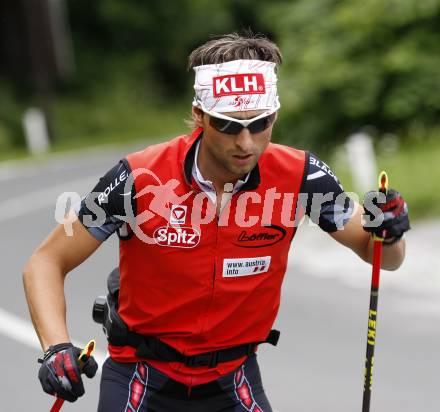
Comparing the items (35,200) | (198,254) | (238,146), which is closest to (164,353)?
(198,254)

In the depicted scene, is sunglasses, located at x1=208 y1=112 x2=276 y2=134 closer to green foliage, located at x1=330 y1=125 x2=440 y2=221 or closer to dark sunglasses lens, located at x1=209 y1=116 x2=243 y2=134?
dark sunglasses lens, located at x1=209 y1=116 x2=243 y2=134

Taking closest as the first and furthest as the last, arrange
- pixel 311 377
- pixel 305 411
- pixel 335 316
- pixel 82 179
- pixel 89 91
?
pixel 305 411 → pixel 311 377 → pixel 335 316 → pixel 82 179 → pixel 89 91

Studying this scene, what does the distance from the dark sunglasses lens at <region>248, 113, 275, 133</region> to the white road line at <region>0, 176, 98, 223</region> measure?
11221 millimetres

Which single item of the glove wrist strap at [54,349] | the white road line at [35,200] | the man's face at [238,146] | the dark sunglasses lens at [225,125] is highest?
the white road line at [35,200]

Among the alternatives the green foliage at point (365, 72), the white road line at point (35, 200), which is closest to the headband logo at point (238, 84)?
the white road line at point (35, 200)

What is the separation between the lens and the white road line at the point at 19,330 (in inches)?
292

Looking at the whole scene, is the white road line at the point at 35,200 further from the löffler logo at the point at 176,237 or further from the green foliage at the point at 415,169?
the löffler logo at the point at 176,237

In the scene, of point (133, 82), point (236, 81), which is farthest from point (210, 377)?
point (133, 82)

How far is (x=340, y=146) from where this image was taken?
15.9 m

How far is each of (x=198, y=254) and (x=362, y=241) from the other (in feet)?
2.07

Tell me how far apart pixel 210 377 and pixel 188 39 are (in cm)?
3844

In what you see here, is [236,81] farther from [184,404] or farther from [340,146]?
[340,146]

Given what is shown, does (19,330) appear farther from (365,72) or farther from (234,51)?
(365,72)

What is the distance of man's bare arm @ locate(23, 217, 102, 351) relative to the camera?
3367 millimetres
